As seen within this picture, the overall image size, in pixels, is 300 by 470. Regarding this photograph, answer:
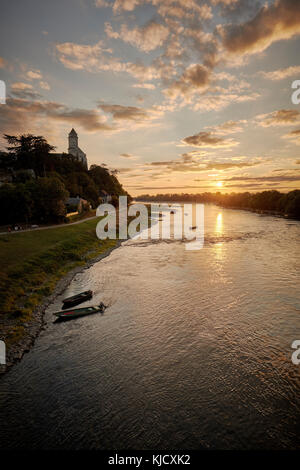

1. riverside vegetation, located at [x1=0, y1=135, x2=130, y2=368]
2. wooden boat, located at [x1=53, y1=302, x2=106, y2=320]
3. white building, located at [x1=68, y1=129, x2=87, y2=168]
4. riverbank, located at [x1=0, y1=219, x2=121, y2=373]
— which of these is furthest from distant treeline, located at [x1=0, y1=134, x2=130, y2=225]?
white building, located at [x1=68, y1=129, x2=87, y2=168]

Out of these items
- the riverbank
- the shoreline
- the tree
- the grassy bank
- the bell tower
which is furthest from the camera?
the bell tower

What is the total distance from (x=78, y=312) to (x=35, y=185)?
45.7 meters

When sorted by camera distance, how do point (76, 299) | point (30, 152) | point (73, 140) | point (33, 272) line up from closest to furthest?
point (76, 299) < point (33, 272) < point (30, 152) < point (73, 140)

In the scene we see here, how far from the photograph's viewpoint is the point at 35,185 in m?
59.3

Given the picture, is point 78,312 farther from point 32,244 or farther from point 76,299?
point 32,244

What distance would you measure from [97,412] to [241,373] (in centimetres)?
969

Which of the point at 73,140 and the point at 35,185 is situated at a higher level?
the point at 73,140

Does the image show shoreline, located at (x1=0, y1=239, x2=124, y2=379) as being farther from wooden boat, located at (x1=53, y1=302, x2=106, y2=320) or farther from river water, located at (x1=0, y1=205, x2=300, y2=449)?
wooden boat, located at (x1=53, y1=302, x2=106, y2=320)

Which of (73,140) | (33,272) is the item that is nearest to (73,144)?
(73,140)

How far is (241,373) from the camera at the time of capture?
16.5 m

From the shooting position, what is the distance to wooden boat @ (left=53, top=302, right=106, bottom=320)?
2327cm

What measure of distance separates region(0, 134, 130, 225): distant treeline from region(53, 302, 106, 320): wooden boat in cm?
3692
